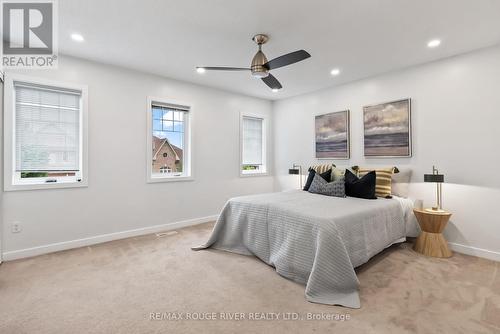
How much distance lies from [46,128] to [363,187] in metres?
4.30

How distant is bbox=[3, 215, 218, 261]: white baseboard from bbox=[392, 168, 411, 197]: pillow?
3.32 meters

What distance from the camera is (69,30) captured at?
8.48 feet

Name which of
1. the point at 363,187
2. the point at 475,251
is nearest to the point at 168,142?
the point at 363,187

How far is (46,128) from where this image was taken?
10.1ft

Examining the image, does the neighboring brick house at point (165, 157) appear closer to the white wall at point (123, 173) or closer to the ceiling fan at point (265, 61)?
the white wall at point (123, 173)

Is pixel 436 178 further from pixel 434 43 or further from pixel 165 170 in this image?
pixel 165 170

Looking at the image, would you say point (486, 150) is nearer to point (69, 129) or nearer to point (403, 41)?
point (403, 41)

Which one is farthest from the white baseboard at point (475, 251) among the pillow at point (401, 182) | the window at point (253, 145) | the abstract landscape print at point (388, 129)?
the window at point (253, 145)

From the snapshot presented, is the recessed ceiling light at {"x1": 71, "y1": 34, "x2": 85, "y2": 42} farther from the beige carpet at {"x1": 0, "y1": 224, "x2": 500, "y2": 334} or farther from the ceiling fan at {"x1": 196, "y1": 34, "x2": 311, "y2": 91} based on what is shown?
the beige carpet at {"x1": 0, "y1": 224, "x2": 500, "y2": 334}

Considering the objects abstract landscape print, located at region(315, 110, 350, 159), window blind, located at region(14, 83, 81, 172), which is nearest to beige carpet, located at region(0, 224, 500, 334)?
window blind, located at region(14, 83, 81, 172)

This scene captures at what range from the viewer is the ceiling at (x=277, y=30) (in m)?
2.19

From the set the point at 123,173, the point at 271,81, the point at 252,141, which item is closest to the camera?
the point at 271,81

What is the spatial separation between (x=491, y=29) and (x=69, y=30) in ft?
15.0

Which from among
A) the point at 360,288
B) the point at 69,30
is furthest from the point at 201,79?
the point at 360,288
